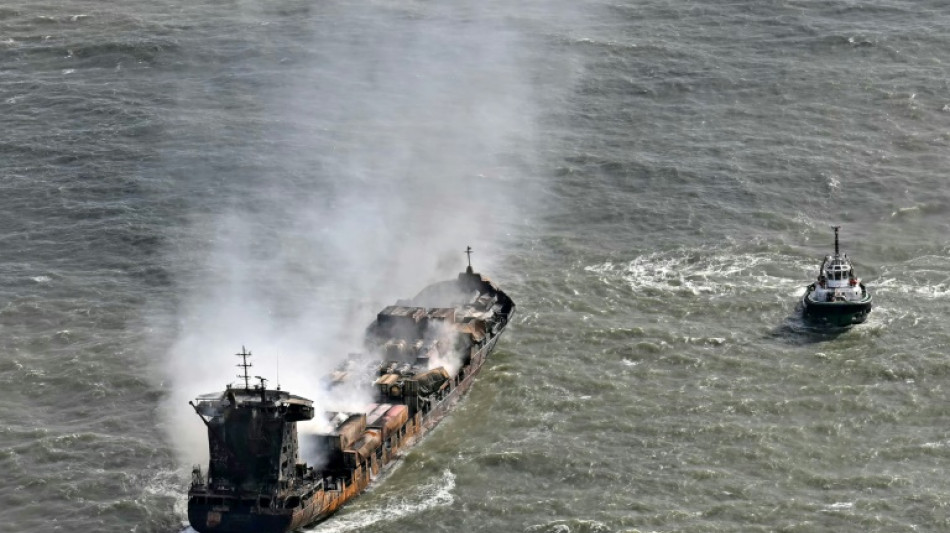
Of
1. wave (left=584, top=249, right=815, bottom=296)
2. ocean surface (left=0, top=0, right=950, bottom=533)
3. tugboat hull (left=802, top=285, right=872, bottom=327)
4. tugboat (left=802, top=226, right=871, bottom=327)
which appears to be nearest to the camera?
ocean surface (left=0, top=0, right=950, bottom=533)

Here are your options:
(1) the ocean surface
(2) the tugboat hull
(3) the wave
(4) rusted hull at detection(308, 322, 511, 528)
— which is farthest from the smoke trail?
(2) the tugboat hull

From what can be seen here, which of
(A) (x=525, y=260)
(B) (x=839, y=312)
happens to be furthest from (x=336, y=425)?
(B) (x=839, y=312)

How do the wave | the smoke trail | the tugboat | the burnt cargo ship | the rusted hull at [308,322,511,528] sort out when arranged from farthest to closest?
the wave
the tugboat
the smoke trail
the rusted hull at [308,322,511,528]
the burnt cargo ship

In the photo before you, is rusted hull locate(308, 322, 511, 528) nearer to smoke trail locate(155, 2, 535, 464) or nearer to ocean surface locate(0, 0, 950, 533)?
ocean surface locate(0, 0, 950, 533)

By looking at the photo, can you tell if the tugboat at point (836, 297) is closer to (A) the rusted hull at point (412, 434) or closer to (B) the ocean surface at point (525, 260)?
(B) the ocean surface at point (525, 260)

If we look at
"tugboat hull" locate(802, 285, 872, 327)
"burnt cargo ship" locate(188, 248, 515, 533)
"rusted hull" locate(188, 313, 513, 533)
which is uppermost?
"tugboat hull" locate(802, 285, 872, 327)

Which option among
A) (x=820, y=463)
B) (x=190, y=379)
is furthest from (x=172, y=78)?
(x=820, y=463)

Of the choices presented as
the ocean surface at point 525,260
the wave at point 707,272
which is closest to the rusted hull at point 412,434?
the ocean surface at point 525,260
